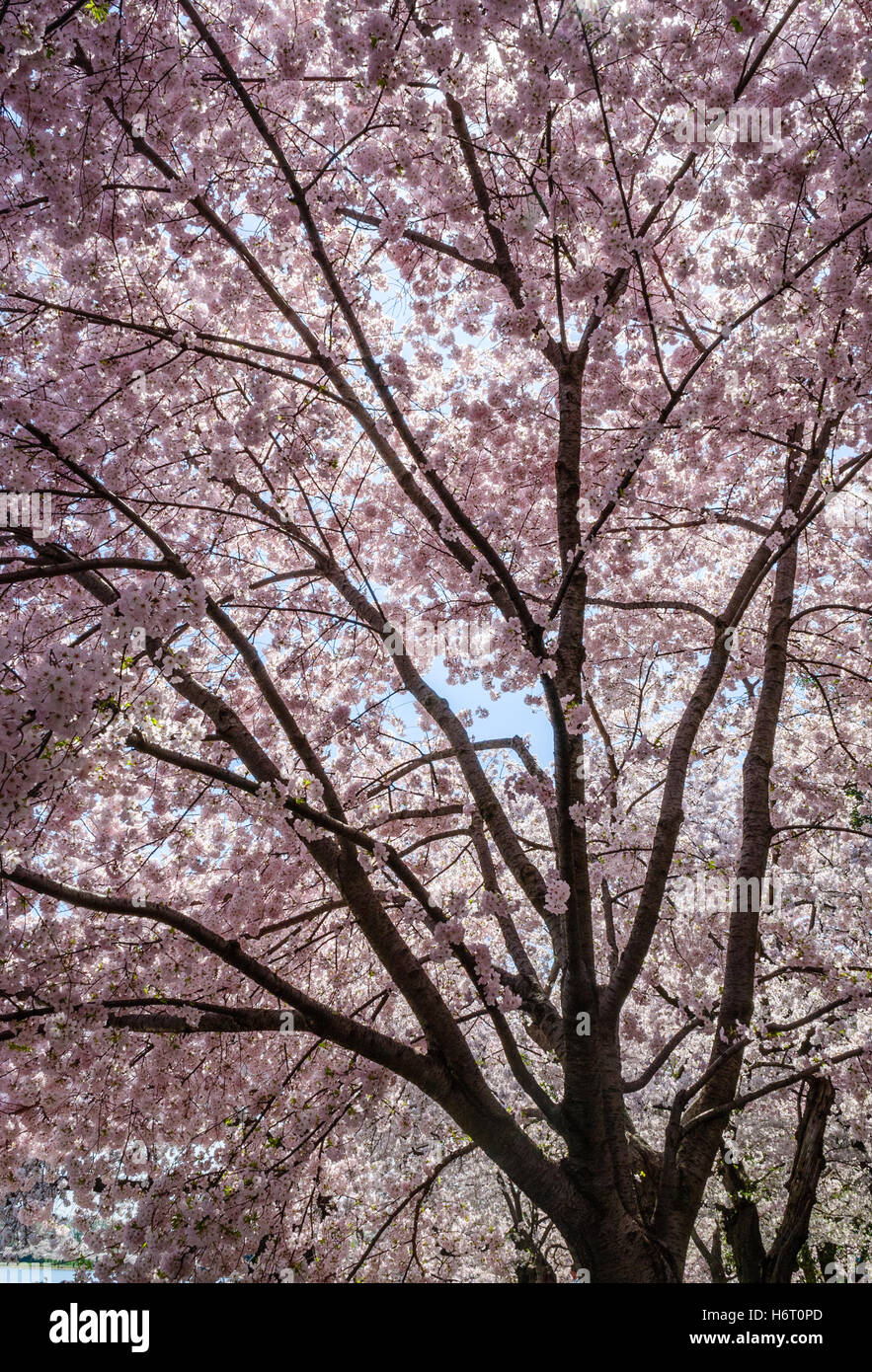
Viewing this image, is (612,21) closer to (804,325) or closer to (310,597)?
(804,325)

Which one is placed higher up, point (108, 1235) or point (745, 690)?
point (745, 690)

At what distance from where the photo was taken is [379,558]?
26.3 ft

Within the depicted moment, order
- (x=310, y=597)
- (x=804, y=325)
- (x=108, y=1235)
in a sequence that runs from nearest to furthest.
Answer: (x=108, y=1235) → (x=804, y=325) → (x=310, y=597)

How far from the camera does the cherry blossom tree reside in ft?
12.1

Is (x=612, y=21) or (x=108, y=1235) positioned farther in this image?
(x=108, y=1235)

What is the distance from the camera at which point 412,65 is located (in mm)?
4027

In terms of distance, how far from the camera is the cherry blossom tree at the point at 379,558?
3.70 meters

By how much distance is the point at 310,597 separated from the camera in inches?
289

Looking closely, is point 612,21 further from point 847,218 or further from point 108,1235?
point 108,1235

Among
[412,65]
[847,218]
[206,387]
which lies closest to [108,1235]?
[206,387]

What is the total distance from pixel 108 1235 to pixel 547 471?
21.6ft
